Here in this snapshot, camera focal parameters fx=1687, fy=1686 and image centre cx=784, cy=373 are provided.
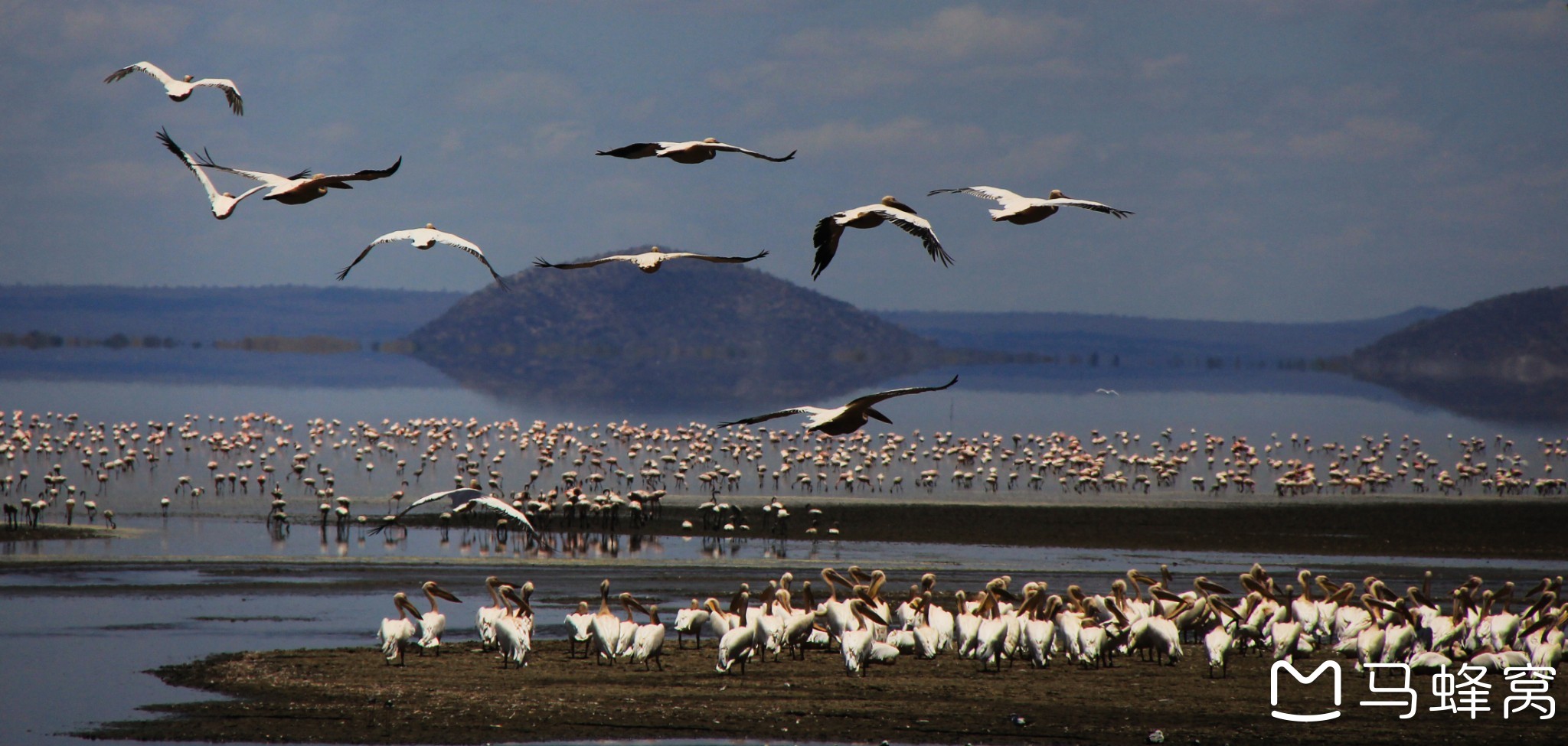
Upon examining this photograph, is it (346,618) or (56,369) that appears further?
(56,369)

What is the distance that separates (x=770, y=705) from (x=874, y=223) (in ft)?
22.2

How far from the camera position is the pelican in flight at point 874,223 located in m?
13.3

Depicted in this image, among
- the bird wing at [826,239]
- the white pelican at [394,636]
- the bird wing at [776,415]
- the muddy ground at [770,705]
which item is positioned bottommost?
the muddy ground at [770,705]

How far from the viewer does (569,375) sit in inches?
6511

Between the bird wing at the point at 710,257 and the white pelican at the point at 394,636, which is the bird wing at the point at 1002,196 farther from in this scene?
the white pelican at the point at 394,636

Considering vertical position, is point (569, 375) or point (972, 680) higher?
point (569, 375)

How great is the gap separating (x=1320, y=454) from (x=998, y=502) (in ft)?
86.7

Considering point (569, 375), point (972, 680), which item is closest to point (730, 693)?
point (972, 680)

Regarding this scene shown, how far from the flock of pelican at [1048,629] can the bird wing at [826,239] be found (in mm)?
7539

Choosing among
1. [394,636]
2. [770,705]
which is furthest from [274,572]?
[770,705]

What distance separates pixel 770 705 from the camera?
18375mm

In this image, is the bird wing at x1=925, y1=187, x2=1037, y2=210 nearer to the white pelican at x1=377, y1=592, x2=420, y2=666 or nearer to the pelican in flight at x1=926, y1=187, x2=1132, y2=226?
the pelican in flight at x1=926, y1=187, x2=1132, y2=226

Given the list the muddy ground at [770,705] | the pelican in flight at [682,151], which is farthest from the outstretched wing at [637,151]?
the muddy ground at [770,705]

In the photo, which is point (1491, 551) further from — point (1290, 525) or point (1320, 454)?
point (1320, 454)
